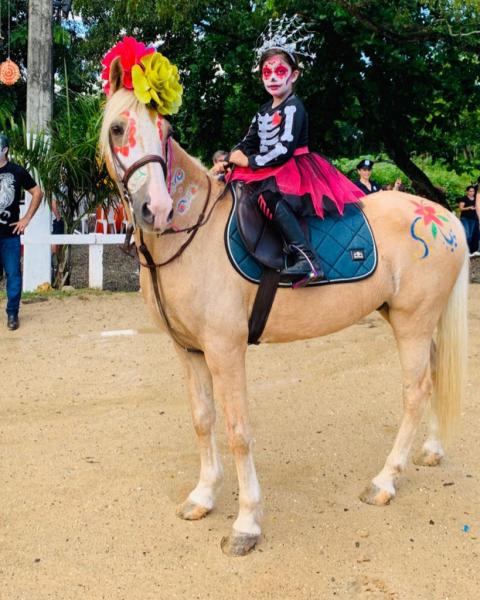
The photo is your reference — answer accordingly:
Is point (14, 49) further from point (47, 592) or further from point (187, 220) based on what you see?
point (47, 592)

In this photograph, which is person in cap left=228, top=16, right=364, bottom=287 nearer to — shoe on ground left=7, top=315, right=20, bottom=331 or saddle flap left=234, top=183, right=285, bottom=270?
saddle flap left=234, top=183, right=285, bottom=270

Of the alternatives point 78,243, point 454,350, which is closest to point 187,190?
point 454,350

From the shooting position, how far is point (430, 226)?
3414 millimetres

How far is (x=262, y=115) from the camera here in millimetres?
3033

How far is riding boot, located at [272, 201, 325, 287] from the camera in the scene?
2.90m

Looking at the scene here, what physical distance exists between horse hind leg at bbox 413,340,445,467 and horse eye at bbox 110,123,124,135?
91.2 inches

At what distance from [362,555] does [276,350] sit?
333 centimetres

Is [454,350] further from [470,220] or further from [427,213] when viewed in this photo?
[470,220]

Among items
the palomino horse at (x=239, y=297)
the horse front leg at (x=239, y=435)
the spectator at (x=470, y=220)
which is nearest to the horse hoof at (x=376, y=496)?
the palomino horse at (x=239, y=297)

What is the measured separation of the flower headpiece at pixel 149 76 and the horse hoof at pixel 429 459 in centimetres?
260

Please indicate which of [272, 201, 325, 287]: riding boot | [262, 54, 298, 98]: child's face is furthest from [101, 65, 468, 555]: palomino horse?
[262, 54, 298, 98]: child's face

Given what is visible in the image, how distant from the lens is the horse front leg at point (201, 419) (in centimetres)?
314

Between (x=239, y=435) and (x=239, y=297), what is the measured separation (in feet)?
2.19

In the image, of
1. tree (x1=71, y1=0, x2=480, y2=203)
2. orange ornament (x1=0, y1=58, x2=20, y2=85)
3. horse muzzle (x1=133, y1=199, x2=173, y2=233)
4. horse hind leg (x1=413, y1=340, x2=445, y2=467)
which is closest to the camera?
horse muzzle (x1=133, y1=199, x2=173, y2=233)
